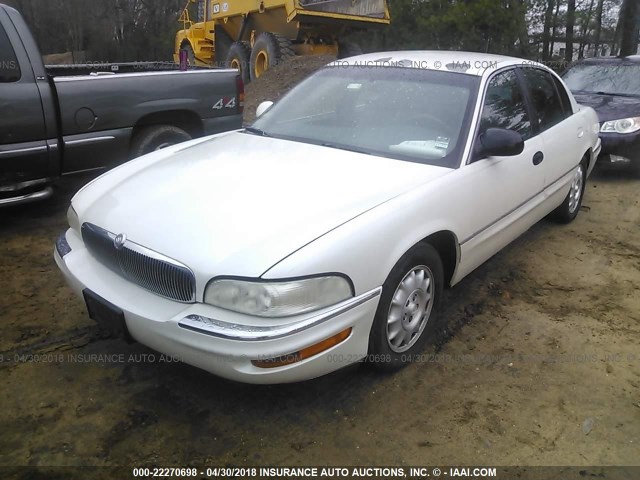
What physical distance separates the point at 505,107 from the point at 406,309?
5.58 ft

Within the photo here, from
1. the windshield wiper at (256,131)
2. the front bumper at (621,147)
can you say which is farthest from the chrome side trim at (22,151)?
the front bumper at (621,147)

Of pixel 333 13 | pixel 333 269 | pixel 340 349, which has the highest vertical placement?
pixel 333 13

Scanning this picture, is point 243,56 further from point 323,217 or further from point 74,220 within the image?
point 323,217

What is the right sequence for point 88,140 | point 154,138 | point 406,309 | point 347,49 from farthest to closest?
point 347,49 < point 154,138 < point 88,140 < point 406,309

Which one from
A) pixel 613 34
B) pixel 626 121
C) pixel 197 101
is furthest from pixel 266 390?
pixel 613 34

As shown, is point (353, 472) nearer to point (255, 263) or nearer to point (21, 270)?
point (255, 263)

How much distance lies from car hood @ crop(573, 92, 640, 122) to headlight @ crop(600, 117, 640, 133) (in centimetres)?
5

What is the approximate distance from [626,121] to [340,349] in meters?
5.81

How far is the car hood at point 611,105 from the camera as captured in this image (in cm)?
668

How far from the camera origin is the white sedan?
89.2 inches

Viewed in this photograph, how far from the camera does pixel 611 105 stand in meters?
6.93

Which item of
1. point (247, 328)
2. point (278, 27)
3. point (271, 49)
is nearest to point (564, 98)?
point (247, 328)

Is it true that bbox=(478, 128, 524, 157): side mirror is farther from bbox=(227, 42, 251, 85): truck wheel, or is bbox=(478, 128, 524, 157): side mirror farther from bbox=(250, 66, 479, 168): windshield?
bbox=(227, 42, 251, 85): truck wheel

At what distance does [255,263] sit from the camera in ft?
7.36
